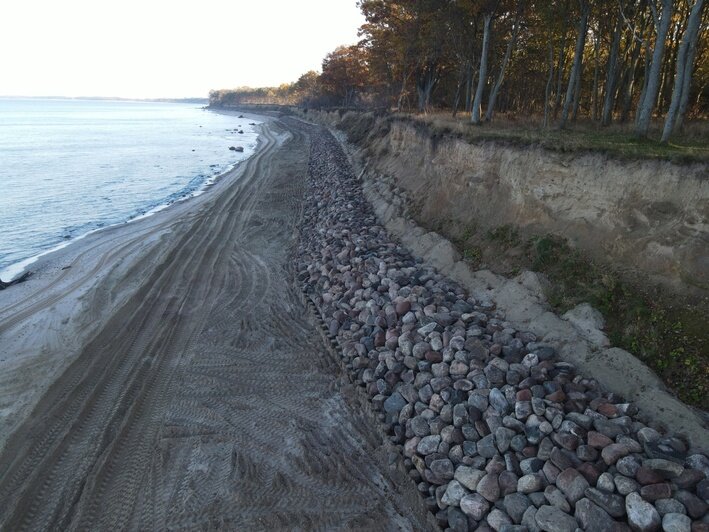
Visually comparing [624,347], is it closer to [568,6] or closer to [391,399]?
[391,399]

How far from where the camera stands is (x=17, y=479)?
8016mm

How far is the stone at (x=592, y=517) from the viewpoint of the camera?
5883 mm

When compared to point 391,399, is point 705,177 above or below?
above

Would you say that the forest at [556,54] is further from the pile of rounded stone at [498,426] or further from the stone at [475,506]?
the stone at [475,506]

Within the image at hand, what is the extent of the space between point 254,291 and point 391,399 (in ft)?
26.0

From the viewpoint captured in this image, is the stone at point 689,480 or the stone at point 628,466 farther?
the stone at point 628,466

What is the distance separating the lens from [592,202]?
11.2 m

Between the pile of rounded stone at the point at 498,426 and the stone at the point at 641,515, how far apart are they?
0.01 meters

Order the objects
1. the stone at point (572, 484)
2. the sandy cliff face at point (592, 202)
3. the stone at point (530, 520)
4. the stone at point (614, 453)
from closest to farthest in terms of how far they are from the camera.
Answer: the stone at point (530, 520), the stone at point (572, 484), the stone at point (614, 453), the sandy cliff face at point (592, 202)

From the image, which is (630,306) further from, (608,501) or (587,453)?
(608,501)

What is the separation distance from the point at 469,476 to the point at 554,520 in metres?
Answer: 1.45

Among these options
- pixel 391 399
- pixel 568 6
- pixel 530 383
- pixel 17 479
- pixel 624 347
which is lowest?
pixel 17 479

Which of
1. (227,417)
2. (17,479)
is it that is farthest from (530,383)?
(17,479)

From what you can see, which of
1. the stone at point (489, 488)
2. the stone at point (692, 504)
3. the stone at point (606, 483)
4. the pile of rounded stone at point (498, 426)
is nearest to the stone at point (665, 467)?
the pile of rounded stone at point (498, 426)
